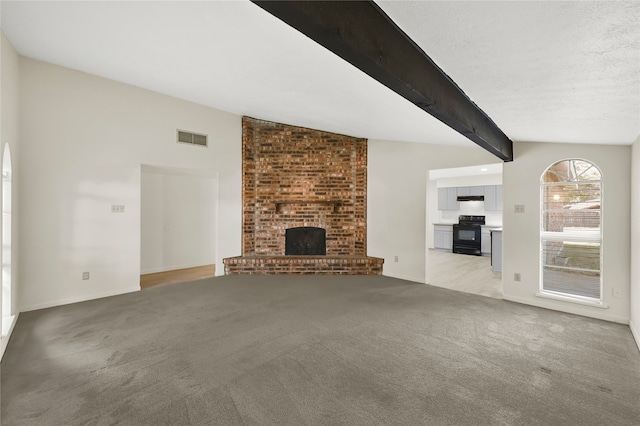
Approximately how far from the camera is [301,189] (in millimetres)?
5887

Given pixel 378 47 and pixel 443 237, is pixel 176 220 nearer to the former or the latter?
pixel 378 47

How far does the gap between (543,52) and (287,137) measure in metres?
4.74

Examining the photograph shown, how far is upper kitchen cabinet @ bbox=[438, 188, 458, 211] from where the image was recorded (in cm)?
916

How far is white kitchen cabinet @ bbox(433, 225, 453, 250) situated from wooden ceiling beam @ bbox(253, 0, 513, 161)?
282 inches

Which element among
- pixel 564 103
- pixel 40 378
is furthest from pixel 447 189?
pixel 40 378

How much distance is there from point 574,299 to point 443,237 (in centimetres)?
550

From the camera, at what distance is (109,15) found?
2.62 metres

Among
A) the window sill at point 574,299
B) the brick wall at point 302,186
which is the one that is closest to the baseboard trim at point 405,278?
the brick wall at point 302,186

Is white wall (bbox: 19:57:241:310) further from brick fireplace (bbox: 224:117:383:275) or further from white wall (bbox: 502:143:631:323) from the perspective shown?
white wall (bbox: 502:143:631:323)

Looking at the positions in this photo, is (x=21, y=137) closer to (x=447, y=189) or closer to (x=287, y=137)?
(x=287, y=137)

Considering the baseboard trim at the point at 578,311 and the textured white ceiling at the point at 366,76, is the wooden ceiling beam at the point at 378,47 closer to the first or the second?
the textured white ceiling at the point at 366,76

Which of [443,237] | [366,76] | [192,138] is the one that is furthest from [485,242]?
[192,138]

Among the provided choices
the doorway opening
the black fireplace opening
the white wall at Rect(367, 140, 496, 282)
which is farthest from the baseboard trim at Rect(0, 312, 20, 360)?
the doorway opening

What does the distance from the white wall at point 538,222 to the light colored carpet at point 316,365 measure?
0.28 metres
